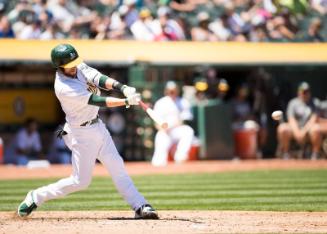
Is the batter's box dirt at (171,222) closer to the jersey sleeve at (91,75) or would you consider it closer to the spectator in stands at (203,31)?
the jersey sleeve at (91,75)

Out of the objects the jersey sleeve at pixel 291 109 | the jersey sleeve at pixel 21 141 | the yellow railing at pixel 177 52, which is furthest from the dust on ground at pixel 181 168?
the yellow railing at pixel 177 52

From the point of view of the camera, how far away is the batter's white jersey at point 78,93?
7.98 meters

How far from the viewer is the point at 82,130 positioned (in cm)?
822

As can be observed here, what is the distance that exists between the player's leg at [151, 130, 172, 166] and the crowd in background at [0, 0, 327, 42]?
100 inches

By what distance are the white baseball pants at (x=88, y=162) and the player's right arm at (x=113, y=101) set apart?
451 mm

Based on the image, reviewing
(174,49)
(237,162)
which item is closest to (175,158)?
(237,162)

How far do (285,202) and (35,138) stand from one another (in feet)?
27.0

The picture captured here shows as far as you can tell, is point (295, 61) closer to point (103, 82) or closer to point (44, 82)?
point (44, 82)

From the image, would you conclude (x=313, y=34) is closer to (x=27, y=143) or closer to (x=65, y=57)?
(x=27, y=143)

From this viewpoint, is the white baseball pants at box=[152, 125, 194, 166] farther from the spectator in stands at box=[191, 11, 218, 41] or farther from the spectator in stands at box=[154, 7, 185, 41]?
the spectator in stands at box=[191, 11, 218, 41]

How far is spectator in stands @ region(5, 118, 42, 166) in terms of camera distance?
17109 millimetres

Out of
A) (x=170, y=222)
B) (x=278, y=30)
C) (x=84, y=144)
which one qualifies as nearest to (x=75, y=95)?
(x=84, y=144)

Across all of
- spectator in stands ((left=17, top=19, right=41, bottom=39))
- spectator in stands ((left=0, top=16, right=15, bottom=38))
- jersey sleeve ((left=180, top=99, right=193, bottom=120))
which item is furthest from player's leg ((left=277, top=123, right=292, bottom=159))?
spectator in stands ((left=0, top=16, right=15, bottom=38))

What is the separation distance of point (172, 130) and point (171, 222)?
8708mm
